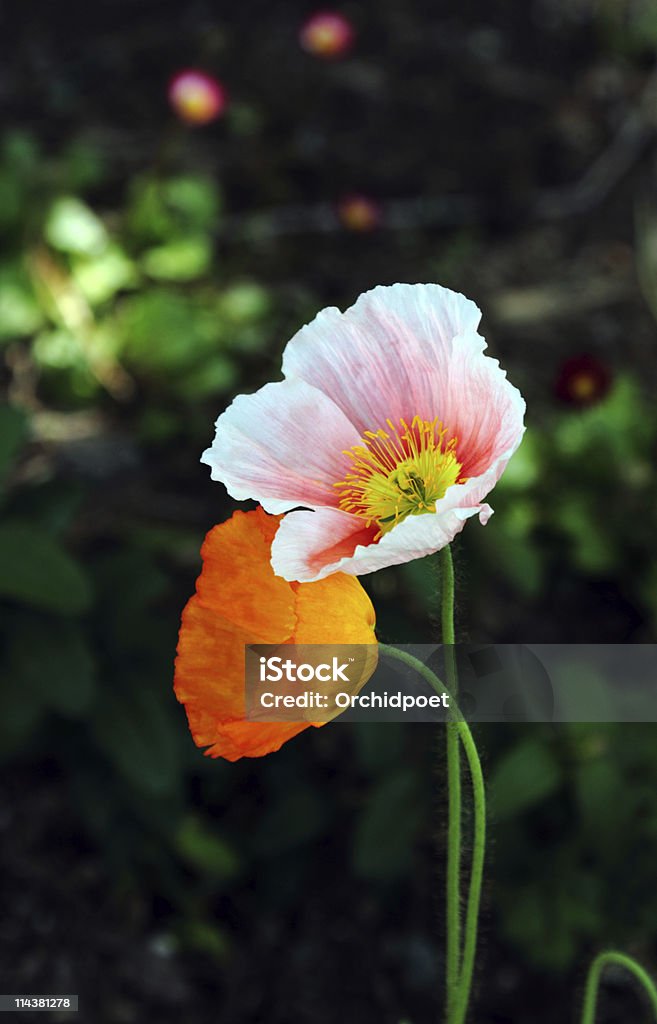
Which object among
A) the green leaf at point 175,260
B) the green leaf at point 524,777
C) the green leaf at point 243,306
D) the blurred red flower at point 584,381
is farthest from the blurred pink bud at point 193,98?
the green leaf at point 524,777

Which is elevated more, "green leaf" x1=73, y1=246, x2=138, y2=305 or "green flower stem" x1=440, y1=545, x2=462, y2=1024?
"green leaf" x1=73, y1=246, x2=138, y2=305

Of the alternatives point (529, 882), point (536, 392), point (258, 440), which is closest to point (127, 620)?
point (529, 882)

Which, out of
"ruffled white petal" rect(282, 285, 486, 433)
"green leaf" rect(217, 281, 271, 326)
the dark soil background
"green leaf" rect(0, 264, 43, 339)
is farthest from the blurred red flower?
"ruffled white petal" rect(282, 285, 486, 433)

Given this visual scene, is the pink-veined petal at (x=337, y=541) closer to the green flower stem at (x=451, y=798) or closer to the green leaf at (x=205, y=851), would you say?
the green flower stem at (x=451, y=798)

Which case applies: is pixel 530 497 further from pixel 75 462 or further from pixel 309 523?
pixel 309 523

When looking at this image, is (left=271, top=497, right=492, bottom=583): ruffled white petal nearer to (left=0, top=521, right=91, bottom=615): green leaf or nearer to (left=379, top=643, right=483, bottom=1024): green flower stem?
(left=379, top=643, right=483, bottom=1024): green flower stem

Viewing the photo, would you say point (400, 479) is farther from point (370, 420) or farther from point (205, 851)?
point (205, 851)
